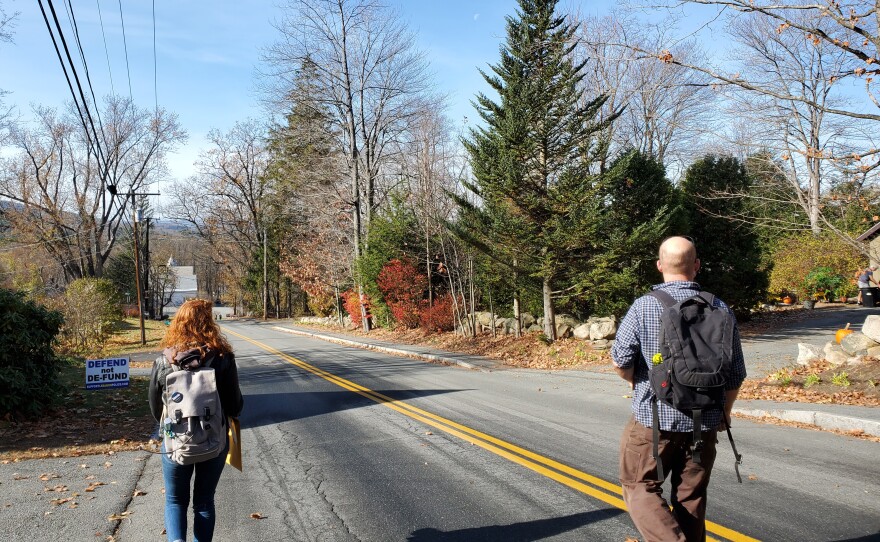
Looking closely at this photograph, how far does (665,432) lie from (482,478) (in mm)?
3148

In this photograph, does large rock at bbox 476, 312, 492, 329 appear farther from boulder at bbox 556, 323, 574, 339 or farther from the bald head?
the bald head

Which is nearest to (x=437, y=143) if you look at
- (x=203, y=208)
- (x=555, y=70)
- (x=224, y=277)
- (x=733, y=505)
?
(x=555, y=70)

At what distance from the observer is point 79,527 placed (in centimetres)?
490

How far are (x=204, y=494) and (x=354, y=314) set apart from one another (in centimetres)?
3102

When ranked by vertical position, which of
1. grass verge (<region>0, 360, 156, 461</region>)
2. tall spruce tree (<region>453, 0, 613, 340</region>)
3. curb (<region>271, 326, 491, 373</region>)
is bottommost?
curb (<region>271, 326, 491, 373</region>)

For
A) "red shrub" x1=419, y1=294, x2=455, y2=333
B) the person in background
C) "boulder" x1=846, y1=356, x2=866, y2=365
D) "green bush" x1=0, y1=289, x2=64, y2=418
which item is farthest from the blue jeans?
"red shrub" x1=419, y1=294, x2=455, y2=333

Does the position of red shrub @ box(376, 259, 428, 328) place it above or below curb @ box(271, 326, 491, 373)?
above

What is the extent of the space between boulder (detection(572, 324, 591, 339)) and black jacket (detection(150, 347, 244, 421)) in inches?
564

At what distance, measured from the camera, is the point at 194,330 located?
382 cm

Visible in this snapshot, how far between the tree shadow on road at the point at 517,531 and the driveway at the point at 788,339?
28.5 ft

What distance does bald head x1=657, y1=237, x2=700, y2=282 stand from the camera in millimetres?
3191

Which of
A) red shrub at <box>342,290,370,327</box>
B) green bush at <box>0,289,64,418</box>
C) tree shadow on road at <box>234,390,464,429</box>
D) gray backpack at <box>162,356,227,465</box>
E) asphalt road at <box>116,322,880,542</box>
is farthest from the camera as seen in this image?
red shrub at <box>342,290,370,327</box>

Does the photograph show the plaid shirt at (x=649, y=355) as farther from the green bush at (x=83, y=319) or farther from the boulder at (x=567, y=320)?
the green bush at (x=83, y=319)

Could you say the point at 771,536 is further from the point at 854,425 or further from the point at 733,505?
the point at 854,425
